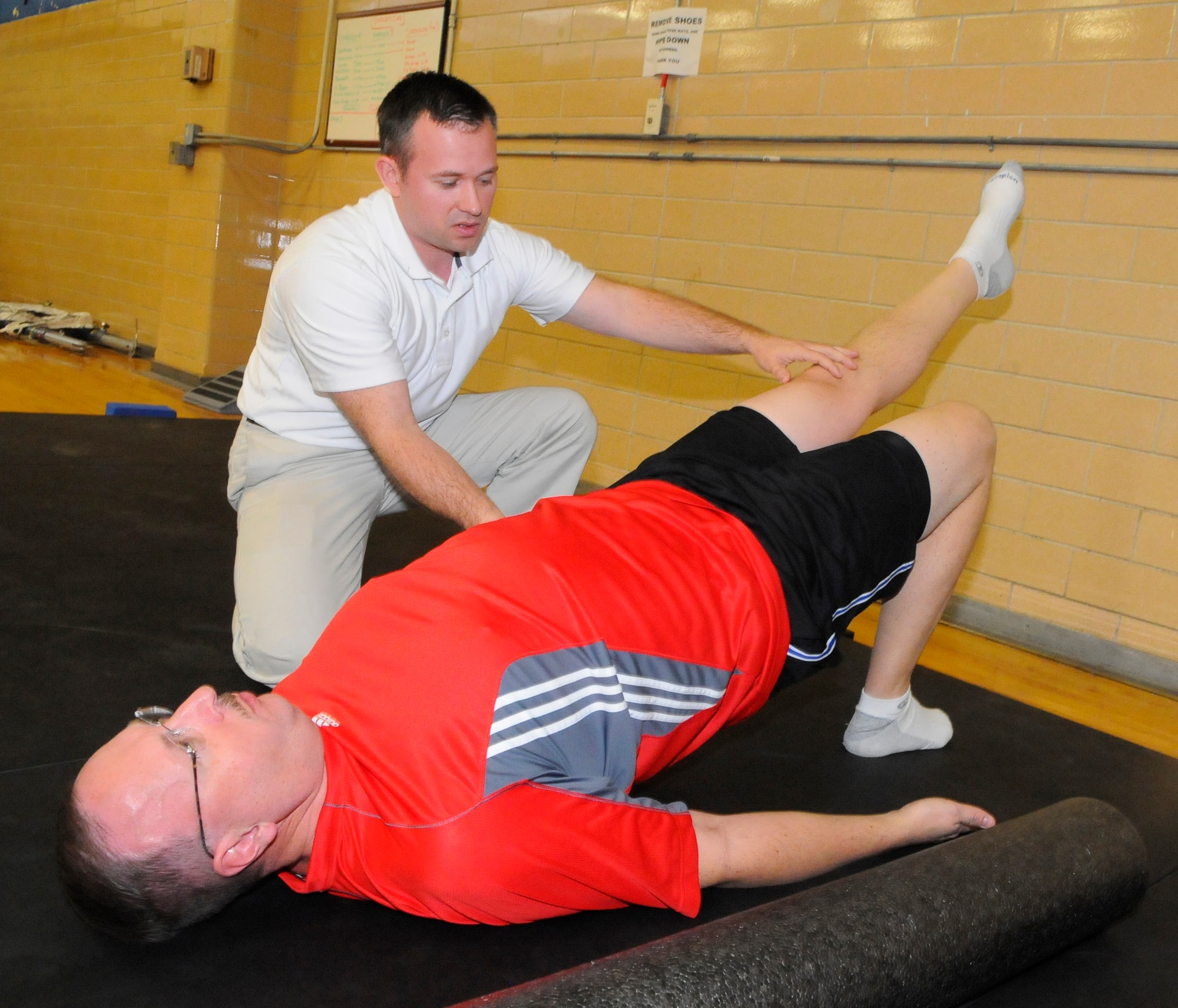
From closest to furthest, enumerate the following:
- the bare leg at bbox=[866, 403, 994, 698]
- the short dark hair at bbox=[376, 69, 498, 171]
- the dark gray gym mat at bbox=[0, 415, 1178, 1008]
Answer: the dark gray gym mat at bbox=[0, 415, 1178, 1008] < the bare leg at bbox=[866, 403, 994, 698] < the short dark hair at bbox=[376, 69, 498, 171]

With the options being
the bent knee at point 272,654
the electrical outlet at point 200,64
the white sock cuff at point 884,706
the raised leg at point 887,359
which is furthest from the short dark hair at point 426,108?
the electrical outlet at point 200,64

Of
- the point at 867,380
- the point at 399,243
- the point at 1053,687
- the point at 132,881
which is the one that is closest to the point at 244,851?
the point at 132,881

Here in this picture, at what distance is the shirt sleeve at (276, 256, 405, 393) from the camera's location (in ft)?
6.70

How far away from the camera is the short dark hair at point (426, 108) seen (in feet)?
6.98

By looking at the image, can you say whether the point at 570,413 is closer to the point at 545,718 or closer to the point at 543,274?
the point at 543,274

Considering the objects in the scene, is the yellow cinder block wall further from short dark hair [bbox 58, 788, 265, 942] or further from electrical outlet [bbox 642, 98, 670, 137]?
short dark hair [bbox 58, 788, 265, 942]

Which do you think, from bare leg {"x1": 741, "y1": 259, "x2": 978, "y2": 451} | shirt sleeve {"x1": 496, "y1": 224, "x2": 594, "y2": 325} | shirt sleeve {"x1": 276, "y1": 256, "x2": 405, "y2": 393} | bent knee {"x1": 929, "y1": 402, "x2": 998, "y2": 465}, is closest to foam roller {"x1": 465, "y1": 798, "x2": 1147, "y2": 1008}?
bent knee {"x1": 929, "y1": 402, "x2": 998, "y2": 465}

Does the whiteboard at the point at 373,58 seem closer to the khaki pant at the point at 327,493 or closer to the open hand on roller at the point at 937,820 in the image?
the khaki pant at the point at 327,493

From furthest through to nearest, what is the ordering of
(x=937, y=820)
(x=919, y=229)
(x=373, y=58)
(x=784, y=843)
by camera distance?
1. (x=373, y=58)
2. (x=919, y=229)
3. (x=937, y=820)
4. (x=784, y=843)

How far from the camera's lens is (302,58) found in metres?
5.78

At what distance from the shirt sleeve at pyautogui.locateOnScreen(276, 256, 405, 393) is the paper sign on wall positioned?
2.18m

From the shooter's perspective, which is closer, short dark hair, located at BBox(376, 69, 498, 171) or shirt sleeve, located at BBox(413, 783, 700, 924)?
shirt sleeve, located at BBox(413, 783, 700, 924)

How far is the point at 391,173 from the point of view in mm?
2225

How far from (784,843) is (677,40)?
3.29m
